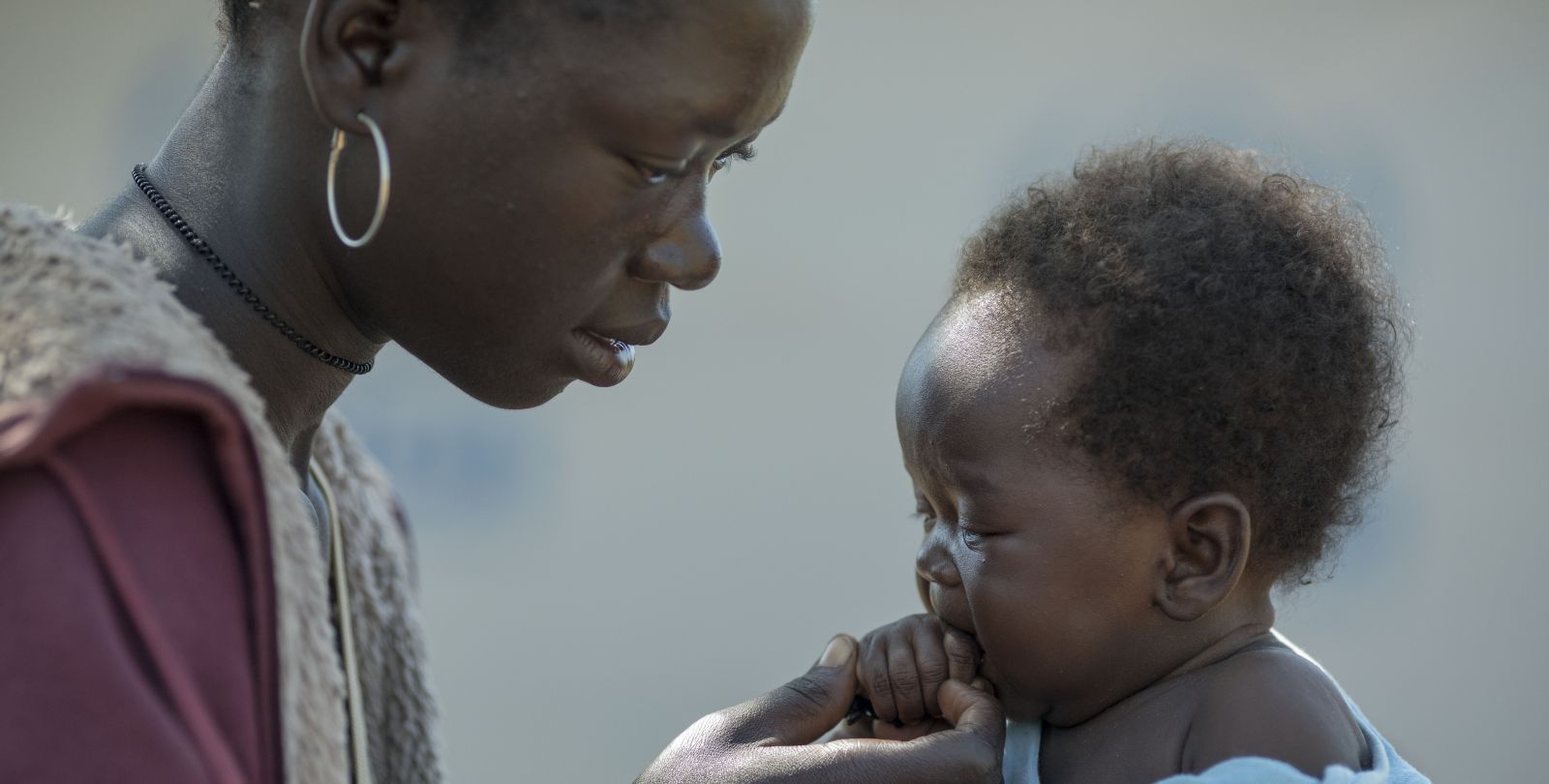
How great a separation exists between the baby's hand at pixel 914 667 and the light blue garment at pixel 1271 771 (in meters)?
0.13

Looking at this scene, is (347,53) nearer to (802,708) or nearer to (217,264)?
(217,264)

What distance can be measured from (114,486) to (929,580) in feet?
3.57

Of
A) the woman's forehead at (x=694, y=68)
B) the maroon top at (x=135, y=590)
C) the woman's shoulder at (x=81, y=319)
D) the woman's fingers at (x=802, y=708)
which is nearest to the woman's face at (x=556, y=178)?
the woman's forehead at (x=694, y=68)

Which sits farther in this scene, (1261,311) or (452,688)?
(452,688)

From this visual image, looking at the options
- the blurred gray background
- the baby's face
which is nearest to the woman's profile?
the baby's face

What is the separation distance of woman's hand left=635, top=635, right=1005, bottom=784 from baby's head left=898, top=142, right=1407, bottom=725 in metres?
0.13

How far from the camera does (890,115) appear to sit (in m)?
4.21

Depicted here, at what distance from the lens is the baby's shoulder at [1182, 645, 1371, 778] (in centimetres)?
151

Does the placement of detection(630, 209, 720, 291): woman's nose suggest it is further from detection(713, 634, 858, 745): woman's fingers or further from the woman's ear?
detection(713, 634, 858, 745): woman's fingers

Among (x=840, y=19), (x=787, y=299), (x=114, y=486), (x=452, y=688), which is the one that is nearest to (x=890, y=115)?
(x=840, y=19)

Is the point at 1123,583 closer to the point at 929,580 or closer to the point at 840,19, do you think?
the point at 929,580

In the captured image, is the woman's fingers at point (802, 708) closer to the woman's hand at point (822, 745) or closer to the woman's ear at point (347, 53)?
the woman's hand at point (822, 745)

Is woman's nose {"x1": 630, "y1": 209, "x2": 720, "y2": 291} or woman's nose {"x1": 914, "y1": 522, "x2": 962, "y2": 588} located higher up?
woman's nose {"x1": 630, "y1": 209, "x2": 720, "y2": 291}

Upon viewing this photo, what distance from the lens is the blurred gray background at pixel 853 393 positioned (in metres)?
4.00
